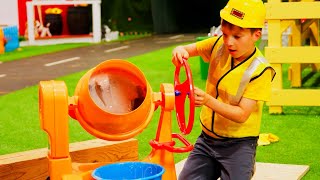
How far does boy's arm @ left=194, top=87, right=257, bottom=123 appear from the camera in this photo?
3627mm

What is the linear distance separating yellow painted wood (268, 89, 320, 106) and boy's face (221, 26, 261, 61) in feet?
13.3

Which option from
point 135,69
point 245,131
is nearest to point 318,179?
point 245,131

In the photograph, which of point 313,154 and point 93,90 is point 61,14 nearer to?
point 313,154

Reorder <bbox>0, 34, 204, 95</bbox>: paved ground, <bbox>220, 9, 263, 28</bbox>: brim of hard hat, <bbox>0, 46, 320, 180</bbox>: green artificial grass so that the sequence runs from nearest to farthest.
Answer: <bbox>220, 9, 263, 28</bbox>: brim of hard hat
<bbox>0, 46, 320, 180</bbox>: green artificial grass
<bbox>0, 34, 204, 95</bbox>: paved ground

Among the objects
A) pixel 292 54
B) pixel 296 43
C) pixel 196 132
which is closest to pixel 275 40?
pixel 292 54

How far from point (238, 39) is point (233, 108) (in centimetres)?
37

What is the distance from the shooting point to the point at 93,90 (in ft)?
12.7

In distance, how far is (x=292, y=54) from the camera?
7.68 metres

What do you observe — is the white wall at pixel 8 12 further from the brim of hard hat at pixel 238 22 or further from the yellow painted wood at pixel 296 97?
the brim of hard hat at pixel 238 22

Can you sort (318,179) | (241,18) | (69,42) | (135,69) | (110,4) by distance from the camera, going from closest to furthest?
1. (241,18)
2. (135,69)
3. (318,179)
4. (69,42)
5. (110,4)

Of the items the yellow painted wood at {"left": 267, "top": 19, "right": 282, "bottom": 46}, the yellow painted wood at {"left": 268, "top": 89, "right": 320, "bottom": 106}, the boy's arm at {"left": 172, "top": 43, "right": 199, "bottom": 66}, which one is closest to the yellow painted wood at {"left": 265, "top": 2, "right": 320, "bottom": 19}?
the yellow painted wood at {"left": 267, "top": 19, "right": 282, "bottom": 46}

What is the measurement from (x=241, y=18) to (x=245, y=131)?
625 millimetres

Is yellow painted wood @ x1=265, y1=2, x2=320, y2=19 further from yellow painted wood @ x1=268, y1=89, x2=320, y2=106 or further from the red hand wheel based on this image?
the red hand wheel

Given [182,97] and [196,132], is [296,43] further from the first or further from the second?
[182,97]
